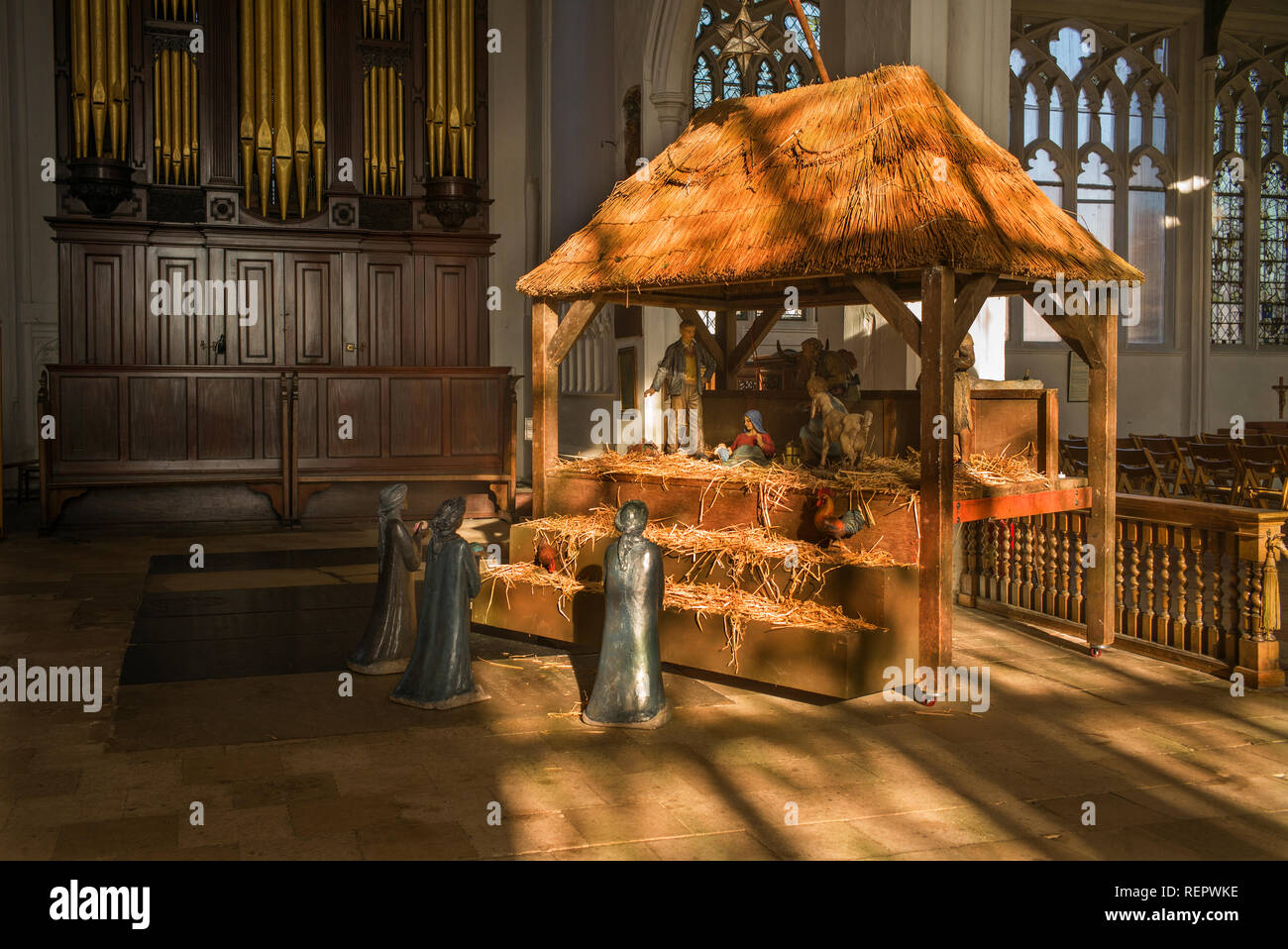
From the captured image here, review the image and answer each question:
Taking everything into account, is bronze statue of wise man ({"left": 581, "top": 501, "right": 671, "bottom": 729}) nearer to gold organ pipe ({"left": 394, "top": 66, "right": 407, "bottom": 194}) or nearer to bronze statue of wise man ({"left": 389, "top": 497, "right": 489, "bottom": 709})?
bronze statue of wise man ({"left": 389, "top": 497, "right": 489, "bottom": 709})

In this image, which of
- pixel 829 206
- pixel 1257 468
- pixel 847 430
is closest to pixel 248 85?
pixel 829 206

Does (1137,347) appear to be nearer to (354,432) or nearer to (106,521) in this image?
(354,432)

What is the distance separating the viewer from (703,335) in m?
8.72

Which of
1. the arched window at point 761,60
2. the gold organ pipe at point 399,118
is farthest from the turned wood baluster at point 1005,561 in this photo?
the arched window at point 761,60

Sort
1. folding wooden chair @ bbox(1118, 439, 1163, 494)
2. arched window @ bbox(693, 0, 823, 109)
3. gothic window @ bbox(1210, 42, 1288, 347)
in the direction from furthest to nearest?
gothic window @ bbox(1210, 42, 1288, 347) < arched window @ bbox(693, 0, 823, 109) < folding wooden chair @ bbox(1118, 439, 1163, 494)

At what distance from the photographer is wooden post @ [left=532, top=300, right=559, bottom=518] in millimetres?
7527

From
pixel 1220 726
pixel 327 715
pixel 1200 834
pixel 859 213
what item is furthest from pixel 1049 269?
pixel 327 715

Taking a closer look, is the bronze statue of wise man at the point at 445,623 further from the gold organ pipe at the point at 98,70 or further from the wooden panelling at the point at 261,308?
the gold organ pipe at the point at 98,70

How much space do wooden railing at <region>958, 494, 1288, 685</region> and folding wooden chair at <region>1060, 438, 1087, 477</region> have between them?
13.2ft

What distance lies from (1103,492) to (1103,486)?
0.12ft

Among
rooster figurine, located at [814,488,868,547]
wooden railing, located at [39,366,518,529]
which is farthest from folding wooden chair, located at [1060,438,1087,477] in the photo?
rooster figurine, located at [814,488,868,547]

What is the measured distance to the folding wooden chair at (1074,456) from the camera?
12797 millimetres

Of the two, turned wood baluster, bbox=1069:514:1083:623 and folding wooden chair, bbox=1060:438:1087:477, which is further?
folding wooden chair, bbox=1060:438:1087:477
